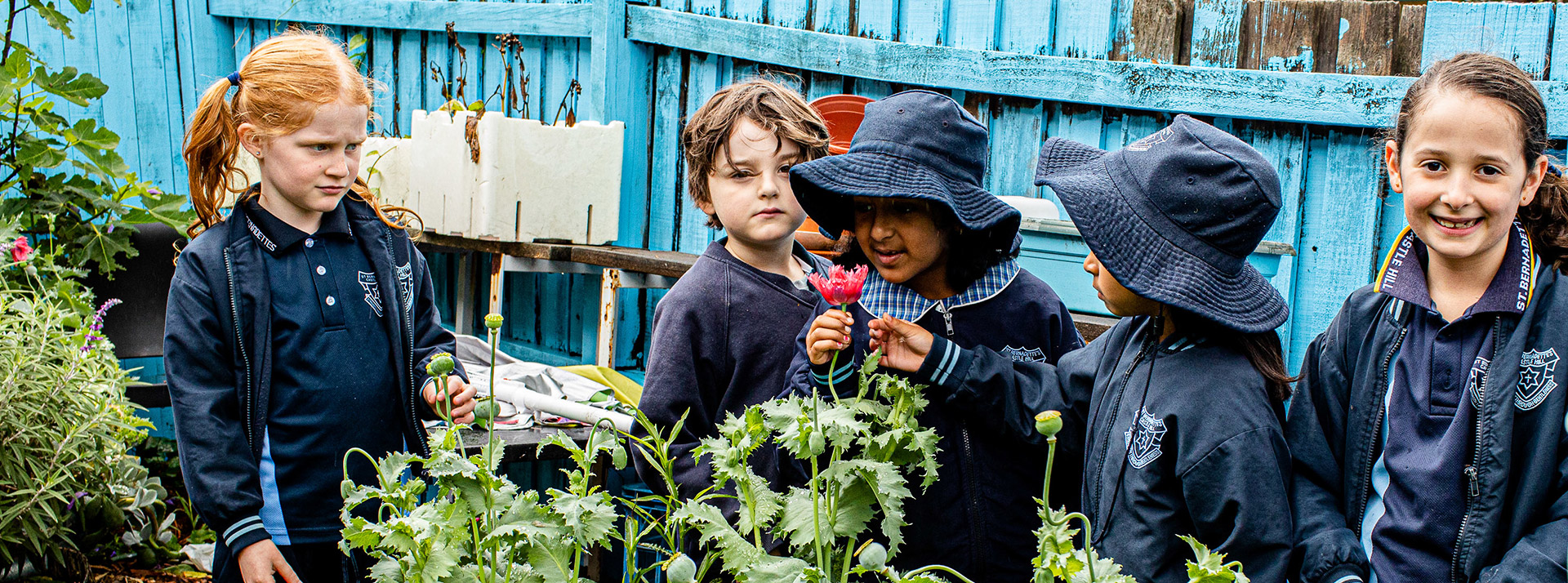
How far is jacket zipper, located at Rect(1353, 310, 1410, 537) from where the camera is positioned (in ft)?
5.39

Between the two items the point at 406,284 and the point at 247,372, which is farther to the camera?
the point at 406,284

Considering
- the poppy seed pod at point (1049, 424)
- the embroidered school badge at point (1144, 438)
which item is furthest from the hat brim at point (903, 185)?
the poppy seed pod at point (1049, 424)

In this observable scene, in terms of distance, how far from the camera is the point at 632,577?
4.28 feet

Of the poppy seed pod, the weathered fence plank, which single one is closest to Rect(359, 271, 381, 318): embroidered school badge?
the poppy seed pod

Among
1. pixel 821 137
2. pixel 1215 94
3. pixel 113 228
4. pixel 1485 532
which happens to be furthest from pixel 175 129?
pixel 1485 532

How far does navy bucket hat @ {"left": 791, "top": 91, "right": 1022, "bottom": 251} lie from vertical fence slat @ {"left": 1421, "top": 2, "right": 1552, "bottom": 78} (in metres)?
1.29

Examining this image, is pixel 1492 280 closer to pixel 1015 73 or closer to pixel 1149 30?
pixel 1149 30

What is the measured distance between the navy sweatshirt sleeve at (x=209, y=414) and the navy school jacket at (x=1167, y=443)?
1.22 m

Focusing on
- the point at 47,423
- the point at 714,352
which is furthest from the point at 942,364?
the point at 47,423

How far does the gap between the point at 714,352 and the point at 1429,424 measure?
114 cm

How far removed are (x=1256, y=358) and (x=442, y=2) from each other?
3.83 meters

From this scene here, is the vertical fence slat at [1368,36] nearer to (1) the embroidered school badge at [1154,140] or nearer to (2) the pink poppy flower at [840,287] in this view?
(1) the embroidered school badge at [1154,140]

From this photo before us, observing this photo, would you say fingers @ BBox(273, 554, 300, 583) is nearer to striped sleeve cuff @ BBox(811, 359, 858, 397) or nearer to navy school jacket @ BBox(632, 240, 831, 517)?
navy school jacket @ BBox(632, 240, 831, 517)

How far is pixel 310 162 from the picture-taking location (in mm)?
2141
